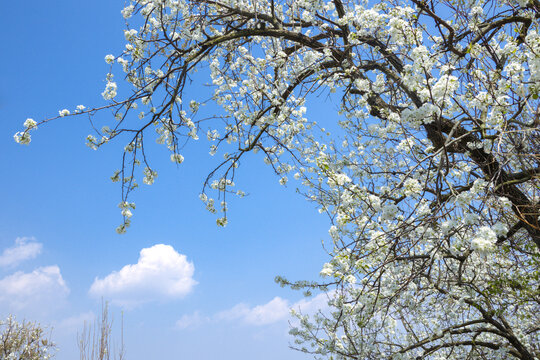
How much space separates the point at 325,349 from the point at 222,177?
2.23 m

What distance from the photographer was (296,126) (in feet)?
19.1

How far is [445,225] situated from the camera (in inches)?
101

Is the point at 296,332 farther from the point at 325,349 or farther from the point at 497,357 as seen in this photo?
the point at 497,357

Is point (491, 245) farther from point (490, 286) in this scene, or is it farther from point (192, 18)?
point (192, 18)

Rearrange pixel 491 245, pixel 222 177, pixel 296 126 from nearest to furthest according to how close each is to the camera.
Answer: pixel 491 245 → pixel 222 177 → pixel 296 126

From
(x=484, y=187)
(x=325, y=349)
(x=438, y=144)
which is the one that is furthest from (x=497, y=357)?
(x=484, y=187)

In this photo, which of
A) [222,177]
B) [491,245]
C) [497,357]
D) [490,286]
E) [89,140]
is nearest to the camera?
[491,245]

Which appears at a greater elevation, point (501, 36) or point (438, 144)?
point (501, 36)

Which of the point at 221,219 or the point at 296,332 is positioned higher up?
the point at 221,219

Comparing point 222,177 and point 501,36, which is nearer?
point 501,36

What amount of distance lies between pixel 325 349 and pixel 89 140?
3.16 m

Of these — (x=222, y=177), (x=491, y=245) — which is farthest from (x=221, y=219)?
(x=491, y=245)

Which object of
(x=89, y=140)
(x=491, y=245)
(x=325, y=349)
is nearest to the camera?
(x=491, y=245)

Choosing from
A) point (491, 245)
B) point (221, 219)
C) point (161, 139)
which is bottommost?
point (491, 245)
